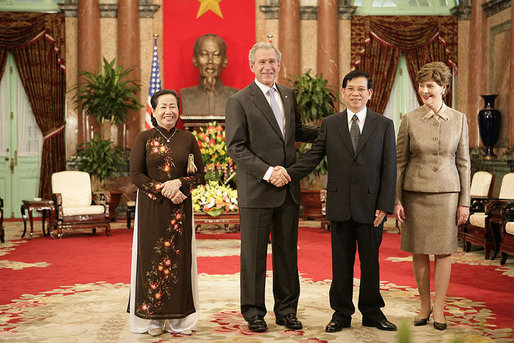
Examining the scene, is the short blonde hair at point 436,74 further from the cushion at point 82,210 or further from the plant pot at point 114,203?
the plant pot at point 114,203

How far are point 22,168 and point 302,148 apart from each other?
5356 millimetres

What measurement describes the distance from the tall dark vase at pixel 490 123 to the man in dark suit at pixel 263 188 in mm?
7618

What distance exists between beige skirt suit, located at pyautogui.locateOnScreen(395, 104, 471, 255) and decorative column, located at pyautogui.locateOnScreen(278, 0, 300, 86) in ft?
25.7

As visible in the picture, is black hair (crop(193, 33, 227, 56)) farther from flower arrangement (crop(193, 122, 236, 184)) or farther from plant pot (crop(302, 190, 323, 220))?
flower arrangement (crop(193, 122, 236, 184))

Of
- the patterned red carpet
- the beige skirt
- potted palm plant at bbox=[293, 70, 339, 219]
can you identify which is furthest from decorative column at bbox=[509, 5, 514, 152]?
the beige skirt

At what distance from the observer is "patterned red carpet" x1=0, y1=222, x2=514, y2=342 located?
4.04m

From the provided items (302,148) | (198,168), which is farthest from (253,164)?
(302,148)

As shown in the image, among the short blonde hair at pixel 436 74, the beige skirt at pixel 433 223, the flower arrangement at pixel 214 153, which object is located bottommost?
the beige skirt at pixel 433 223

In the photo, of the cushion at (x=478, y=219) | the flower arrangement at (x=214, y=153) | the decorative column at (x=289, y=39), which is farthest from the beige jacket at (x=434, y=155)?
the decorative column at (x=289, y=39)

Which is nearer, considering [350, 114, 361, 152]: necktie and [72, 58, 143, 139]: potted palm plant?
[350, 114, 361, 152]: necktie

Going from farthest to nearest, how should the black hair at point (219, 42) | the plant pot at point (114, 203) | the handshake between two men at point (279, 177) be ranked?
the black hair at point (219, 42)
the plant pot at point (114, 203)
the handshake between two men at point (279, 177)

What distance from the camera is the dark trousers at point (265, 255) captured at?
4098 millimetres

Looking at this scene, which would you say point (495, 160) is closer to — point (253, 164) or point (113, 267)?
point (113, 267)

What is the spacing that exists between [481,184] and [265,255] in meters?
5.67
